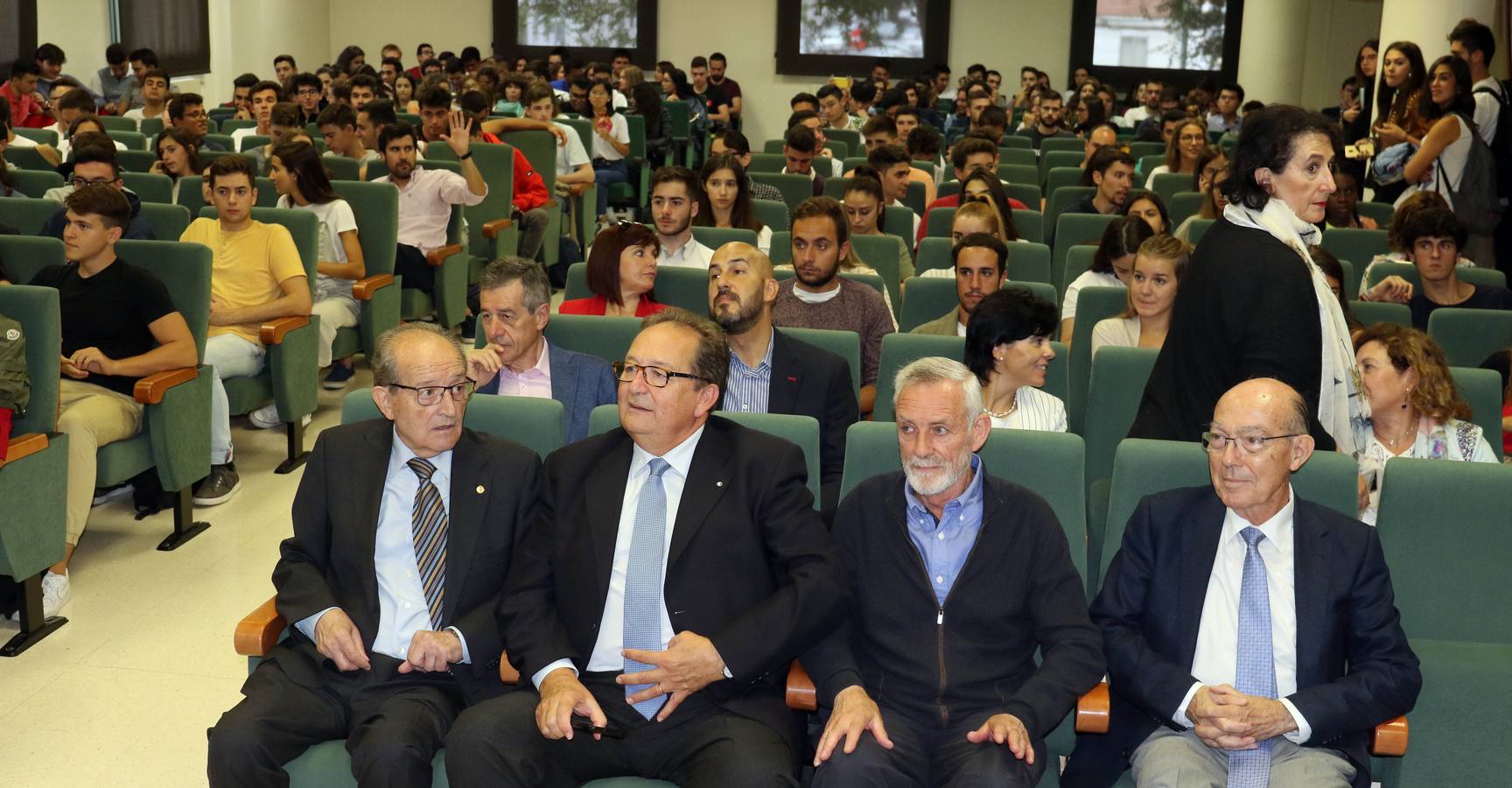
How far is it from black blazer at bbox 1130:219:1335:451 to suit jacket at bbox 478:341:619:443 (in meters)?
1.39

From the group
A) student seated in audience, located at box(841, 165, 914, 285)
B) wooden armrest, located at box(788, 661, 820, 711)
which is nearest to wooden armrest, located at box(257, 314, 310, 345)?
student seated in audience, located at box(841, 165, 914, 285)

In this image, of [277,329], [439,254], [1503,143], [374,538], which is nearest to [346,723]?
[374,538]

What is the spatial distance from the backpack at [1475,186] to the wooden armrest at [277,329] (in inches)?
201

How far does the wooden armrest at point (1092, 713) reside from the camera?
96.9 inches

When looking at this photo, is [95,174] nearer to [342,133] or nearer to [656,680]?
[342,133]

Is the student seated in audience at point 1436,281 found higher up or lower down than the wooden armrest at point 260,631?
higher up

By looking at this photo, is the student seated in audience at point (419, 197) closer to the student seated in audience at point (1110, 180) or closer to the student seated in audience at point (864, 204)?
the student seated in audience at point (864, 204)

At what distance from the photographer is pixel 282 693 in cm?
262

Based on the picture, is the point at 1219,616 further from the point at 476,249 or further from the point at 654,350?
the point at 476,249

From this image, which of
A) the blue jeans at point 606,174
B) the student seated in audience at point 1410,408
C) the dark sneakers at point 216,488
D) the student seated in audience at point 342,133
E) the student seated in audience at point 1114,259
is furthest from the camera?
the blue jeans at point 606,174

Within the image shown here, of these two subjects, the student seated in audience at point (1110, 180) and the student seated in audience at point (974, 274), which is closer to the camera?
the student seated in audience at point (974, 274)

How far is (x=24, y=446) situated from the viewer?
3723 millimetres

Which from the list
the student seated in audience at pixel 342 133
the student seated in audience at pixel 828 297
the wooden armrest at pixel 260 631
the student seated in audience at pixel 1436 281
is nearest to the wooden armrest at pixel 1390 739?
the wooden armrest at pixel 260 631

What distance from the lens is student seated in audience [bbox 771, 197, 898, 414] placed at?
4500 millimetres
